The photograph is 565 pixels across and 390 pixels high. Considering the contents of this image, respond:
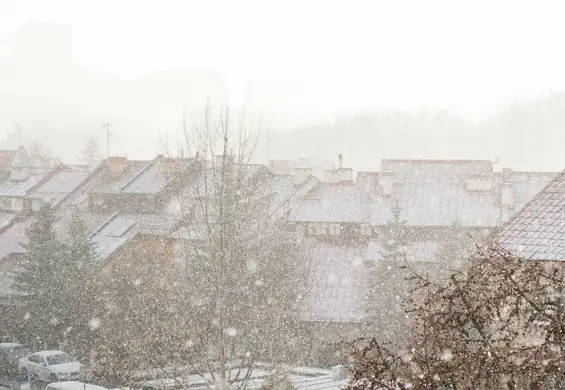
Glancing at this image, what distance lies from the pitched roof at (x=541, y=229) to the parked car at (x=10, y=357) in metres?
24.2

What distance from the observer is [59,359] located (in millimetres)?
32281

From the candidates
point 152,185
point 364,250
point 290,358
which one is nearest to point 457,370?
point 290,358

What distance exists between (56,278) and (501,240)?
2343cm

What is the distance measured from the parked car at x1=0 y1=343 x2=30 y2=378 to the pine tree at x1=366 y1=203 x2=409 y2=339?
1550 cm

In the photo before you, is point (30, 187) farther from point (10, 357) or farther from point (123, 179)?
point (10, 357)

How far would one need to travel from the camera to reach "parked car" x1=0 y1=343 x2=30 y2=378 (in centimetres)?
3438

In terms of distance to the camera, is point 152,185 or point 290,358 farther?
point 152,185

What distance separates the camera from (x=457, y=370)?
27.5 ft

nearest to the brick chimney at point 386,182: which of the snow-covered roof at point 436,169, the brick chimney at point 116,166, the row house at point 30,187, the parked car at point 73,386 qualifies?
the snow-covered roof at point 436,169

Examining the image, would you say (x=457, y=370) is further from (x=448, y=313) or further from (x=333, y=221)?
(x=333, y=221)

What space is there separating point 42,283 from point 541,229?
81.4 ft

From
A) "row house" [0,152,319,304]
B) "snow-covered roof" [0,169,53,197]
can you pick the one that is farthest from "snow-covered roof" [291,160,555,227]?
"snow-covered roof" [0,169,53,197]

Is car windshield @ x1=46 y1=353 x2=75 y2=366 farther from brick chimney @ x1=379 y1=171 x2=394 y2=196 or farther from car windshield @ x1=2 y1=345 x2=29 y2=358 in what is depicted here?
brick chimney @ x1=379 y1=171 x2=394 y2=196

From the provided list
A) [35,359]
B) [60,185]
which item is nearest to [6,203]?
[60,185]
